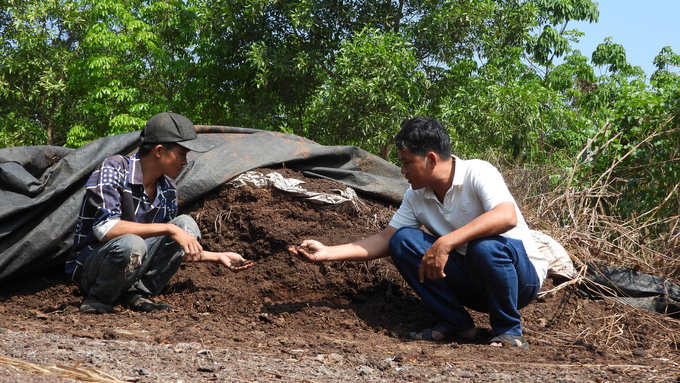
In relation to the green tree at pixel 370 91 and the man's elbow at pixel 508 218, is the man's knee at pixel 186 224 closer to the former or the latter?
the man's elbow at pixel 508 218

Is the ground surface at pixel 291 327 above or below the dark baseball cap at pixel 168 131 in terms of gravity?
below

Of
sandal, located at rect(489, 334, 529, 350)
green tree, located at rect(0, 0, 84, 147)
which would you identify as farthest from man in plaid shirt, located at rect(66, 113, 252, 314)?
green tree, located at rect(0, 0, 84, 147)

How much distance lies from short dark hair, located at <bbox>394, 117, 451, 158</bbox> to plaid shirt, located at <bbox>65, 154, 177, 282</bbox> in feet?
4.55

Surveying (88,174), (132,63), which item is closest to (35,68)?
(132,63)

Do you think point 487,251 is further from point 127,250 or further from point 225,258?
point 127,250

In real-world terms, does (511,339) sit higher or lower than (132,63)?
lower

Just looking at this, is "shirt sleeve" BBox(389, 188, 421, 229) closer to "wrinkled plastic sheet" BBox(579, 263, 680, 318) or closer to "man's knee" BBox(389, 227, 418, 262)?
"man's knee" BBox(389, 227, 418, 262)

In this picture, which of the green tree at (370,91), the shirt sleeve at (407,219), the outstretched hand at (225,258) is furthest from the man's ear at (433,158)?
the green tree at (370,91)

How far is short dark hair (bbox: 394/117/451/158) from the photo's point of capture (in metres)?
2.29

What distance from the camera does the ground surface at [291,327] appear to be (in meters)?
1.81

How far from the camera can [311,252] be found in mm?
2596

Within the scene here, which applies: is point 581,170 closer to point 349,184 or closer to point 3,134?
point 349,184

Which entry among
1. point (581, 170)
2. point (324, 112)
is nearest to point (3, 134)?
point (324, 112)

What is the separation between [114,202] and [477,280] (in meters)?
1.79
